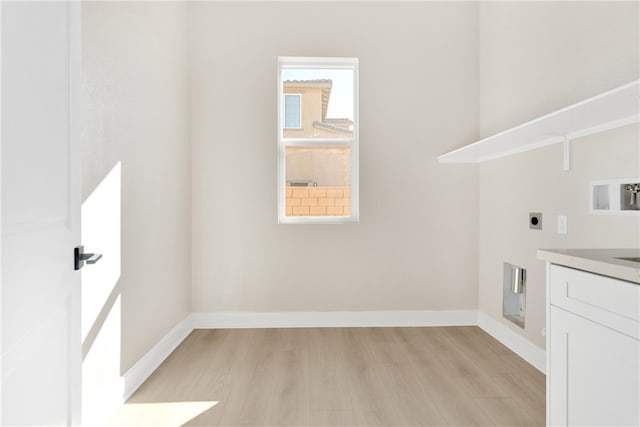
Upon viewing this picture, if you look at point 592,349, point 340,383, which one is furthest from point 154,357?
point 592,349

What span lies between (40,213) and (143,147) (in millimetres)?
1356

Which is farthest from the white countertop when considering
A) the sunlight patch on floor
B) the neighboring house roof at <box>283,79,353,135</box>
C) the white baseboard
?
the neighboring house roof at <box>283,79,353,135</box>

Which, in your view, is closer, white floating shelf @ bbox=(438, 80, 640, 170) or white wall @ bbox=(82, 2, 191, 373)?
white floating shelf @ bbox=(438, 80, 640, 170)

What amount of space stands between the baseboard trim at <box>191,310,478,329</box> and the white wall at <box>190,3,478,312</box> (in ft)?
0.20

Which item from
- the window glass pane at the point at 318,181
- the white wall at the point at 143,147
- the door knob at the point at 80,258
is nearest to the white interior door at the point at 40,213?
the door knob at the point at 80,258

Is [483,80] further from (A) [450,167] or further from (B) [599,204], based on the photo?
(B) [599,204]

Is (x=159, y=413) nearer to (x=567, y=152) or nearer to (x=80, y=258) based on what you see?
(x=80, y=258)

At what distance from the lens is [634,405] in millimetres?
1012

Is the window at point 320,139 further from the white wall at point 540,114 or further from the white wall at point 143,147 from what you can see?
the white wall at point 540,114

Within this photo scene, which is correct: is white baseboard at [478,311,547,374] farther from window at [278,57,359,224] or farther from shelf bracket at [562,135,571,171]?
window at [278,57,359,224]

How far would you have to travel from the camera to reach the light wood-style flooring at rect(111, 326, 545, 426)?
5.97 ft

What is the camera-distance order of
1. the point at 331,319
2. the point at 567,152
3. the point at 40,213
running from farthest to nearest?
the point at 331,319
the point at 567,152
the point at 40,213

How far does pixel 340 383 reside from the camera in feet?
7.02

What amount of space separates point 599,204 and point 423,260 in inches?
59.0
